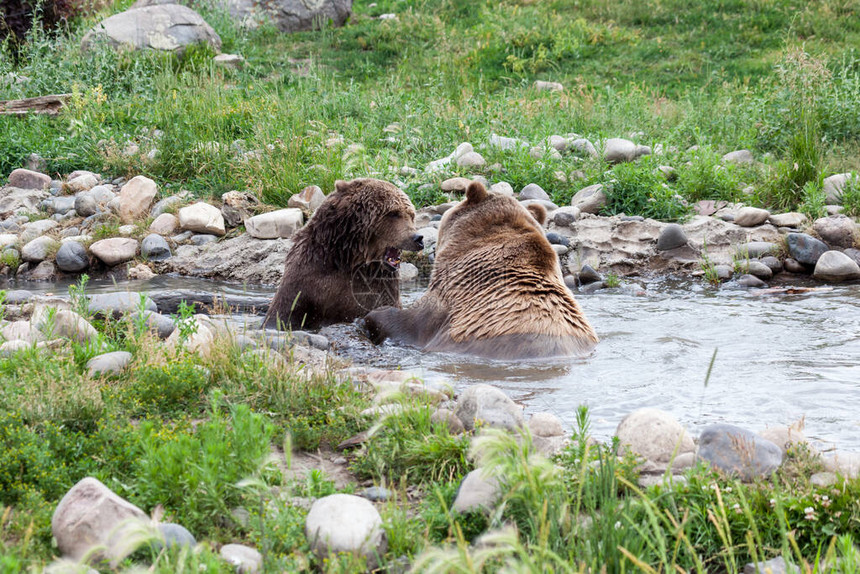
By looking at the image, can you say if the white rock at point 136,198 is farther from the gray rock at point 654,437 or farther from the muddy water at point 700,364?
the gray rock at point 654,437

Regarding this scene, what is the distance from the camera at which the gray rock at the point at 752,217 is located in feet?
30.8

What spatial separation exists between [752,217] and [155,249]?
6.98 metres

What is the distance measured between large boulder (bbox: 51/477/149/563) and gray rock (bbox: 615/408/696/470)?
198 centimetres

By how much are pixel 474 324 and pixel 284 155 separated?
5.36 meters

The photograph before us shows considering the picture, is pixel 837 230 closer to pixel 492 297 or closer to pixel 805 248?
pixel 805 248

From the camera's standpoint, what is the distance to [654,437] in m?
3.60

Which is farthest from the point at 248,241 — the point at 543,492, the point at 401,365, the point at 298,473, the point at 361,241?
the point at 543,492

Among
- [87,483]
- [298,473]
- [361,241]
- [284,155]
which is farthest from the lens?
[284,155]

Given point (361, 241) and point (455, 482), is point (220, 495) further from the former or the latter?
point (361, 241)

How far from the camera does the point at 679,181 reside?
33.6 feet

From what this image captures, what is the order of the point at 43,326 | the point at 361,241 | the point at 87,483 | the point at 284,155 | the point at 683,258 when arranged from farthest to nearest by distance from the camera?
the point at 284,155 < the point at 683,258 < the point at 361,241 < the point at 43,326 < the point at 87,483

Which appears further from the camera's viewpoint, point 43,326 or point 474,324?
point 474,324

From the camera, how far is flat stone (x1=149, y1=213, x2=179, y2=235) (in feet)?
33.9


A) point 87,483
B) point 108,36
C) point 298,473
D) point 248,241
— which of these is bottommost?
point 248,241
